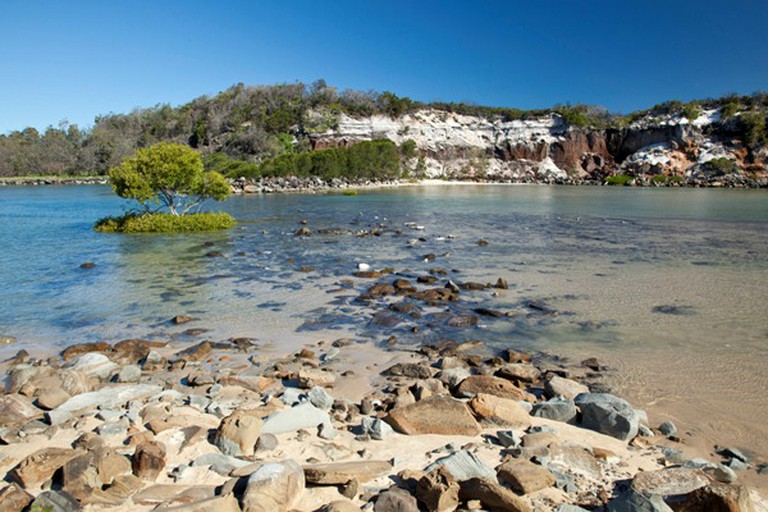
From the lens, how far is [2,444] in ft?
18.3

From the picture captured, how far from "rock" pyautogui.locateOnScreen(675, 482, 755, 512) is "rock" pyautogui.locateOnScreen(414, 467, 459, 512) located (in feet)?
6.12

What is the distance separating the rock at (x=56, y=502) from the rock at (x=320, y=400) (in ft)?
9.46

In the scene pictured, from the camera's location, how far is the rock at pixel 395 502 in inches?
171

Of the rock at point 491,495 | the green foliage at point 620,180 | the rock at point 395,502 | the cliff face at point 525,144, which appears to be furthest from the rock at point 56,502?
the green foliage at point 620,180

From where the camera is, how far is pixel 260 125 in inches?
4117

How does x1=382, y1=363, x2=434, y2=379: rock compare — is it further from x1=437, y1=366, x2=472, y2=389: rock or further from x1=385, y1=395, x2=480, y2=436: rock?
x1=385, y1=395, x2=480, y2=436: rock

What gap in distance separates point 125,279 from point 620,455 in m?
15.0

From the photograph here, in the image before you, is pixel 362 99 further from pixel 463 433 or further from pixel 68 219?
pixel 463 433

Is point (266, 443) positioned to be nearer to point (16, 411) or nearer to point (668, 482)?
point (16, 411)

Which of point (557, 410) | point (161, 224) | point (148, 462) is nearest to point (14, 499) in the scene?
point (148, 462)

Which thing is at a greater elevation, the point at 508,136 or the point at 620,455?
the point at 508,136

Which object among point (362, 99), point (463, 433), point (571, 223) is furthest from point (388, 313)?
point (362, 99)

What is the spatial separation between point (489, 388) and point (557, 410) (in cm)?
99

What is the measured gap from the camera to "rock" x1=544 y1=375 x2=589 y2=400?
23.0ft
